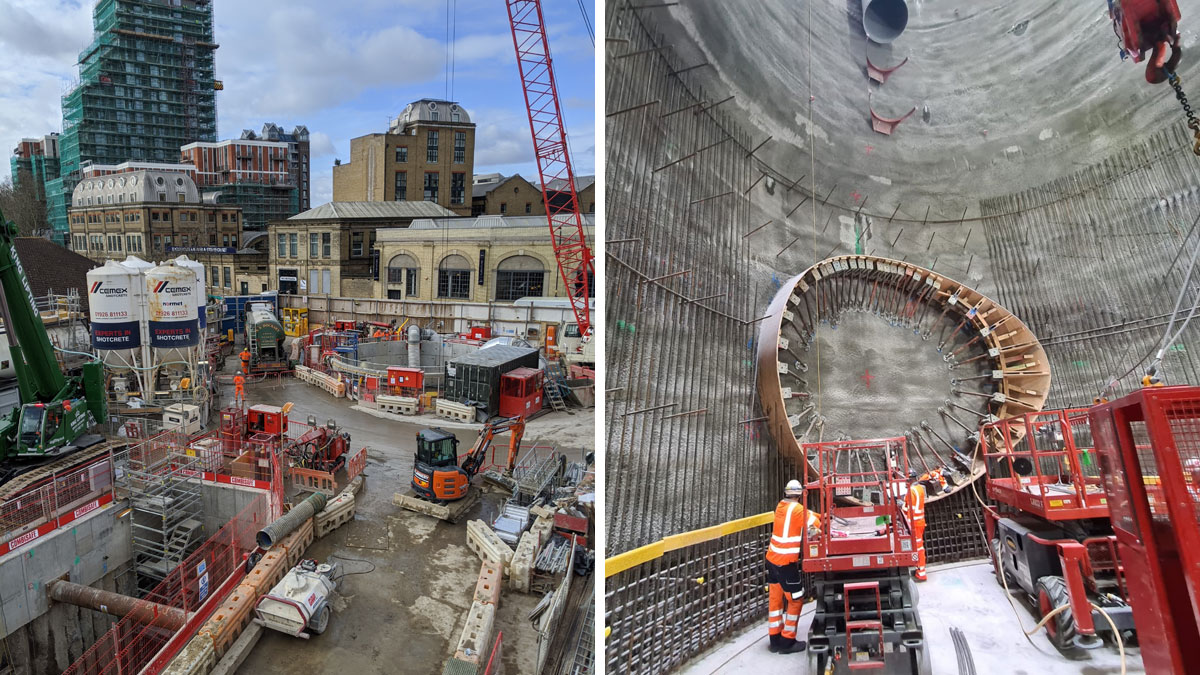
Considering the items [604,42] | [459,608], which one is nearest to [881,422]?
[604,42]

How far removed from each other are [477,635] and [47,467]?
8.46 m

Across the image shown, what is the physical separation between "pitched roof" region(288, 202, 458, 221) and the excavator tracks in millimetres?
20782

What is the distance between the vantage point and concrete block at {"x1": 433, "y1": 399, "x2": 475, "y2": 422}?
55.3 feet

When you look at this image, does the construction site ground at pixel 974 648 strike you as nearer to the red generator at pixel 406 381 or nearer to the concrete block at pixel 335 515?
the concrete block at pixel 335 515

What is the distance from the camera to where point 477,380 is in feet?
56.3

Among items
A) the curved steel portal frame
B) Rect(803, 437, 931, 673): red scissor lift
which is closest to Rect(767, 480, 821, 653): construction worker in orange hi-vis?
Rect(803, 437, 931, 673): red scissor lift

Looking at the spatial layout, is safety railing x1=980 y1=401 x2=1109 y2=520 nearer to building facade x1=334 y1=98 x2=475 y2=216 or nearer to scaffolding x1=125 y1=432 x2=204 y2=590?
scaffolding x1=125 y1=432 x2=204 y2=590

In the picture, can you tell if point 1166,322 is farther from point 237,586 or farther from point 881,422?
point 237,586

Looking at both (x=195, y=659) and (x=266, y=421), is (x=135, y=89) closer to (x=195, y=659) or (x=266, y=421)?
(x=266, y=421)

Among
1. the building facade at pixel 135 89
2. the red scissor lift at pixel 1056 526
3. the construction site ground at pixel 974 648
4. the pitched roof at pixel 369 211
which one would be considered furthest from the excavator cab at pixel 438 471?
the building facade at pixel 135 89

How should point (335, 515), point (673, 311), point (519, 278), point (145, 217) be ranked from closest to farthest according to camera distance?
point (673, 311) < point (335, 515) < point (519, 278) < point (145, 217)

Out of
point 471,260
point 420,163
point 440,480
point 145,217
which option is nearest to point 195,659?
point 440,480

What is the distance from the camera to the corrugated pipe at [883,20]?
598 centimetres

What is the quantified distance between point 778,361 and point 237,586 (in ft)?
23.2
